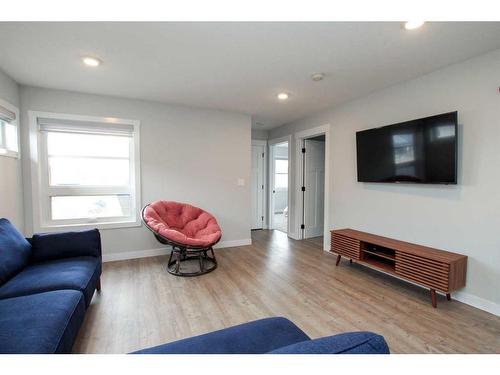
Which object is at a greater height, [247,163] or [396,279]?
[247,163]

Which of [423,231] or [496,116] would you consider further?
[423,231]

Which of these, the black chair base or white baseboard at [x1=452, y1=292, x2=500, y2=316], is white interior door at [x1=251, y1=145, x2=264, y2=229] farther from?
white baseboard at [x1=452, y1=292, x2=500, y2=316]

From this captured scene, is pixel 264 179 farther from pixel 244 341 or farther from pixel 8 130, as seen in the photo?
pixel 244 341

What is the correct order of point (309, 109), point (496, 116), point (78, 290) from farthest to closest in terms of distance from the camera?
1. point (309, 109)
2. point (496, 116)
3. point (78, 290)

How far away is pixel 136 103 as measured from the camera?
11.5 feet

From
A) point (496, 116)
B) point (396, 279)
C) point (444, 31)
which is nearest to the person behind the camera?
point (444, 31)

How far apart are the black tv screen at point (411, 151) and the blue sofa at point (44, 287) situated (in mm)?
3171

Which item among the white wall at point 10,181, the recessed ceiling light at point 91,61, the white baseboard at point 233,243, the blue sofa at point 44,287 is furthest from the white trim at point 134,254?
the recessed ceiling light at point 91,61

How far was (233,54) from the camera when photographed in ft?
7.17

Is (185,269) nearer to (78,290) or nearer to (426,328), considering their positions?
(78,290)

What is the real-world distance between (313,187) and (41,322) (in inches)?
169
